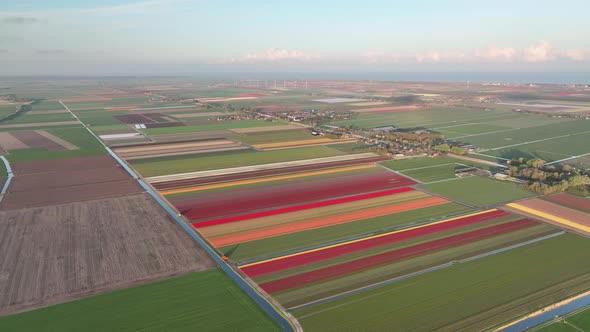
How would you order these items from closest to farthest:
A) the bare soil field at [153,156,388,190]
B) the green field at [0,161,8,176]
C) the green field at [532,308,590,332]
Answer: the green field at [532,308,590,332] < the bare soil field at [153,156,388,190] < the green field at [0,161,8,176]

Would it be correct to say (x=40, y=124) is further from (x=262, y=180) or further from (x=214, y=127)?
(x=262, y=180)

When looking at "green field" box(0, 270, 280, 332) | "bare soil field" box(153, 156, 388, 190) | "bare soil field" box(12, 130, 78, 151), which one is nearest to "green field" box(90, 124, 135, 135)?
"bare soil field" box(12, 130, 78, 151)

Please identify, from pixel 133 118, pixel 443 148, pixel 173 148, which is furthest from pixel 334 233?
pixel 133 118

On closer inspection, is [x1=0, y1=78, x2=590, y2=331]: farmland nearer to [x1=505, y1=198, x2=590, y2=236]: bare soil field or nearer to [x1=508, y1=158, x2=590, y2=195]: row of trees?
[x1=505, y1=198, x2=590, y2=236]: bare soil field

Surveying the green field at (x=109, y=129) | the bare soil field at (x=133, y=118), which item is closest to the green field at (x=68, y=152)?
the green field at (x=109, y=129)

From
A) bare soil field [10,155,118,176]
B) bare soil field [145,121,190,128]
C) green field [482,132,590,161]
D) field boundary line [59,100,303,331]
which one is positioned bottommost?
bare soil field [10,155,118,176]

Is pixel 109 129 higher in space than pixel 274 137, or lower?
lower

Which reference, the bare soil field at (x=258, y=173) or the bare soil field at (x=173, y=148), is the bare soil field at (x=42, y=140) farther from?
the bare soil field at (x=258, y=173)
